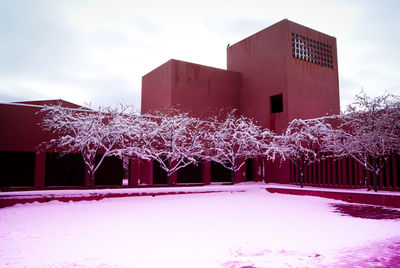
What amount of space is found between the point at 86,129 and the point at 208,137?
7.91 metres

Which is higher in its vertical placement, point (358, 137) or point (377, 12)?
point (377, 12)

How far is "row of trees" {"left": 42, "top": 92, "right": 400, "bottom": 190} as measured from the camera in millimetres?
15203

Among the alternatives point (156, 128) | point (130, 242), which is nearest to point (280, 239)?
point (130, 242)

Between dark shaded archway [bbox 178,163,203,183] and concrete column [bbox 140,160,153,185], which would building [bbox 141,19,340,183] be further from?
concrete column [bbox 140,160,153,185]

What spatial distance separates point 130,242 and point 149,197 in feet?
28.0

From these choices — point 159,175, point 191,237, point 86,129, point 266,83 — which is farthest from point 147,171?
point 191,237

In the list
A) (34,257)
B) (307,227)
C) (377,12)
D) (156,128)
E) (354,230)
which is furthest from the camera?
(156,128)

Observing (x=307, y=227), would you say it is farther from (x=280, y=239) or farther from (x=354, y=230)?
(x=280, y=239)

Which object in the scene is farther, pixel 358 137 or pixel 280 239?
pixel 358 137

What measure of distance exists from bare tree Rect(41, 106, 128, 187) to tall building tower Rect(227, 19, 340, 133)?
11479mm

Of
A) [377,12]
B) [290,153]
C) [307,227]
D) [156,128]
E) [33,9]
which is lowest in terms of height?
[307,227]

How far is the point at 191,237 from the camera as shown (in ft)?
24.8

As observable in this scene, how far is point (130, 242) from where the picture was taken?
7016mm

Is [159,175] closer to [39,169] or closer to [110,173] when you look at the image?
[110,173]
